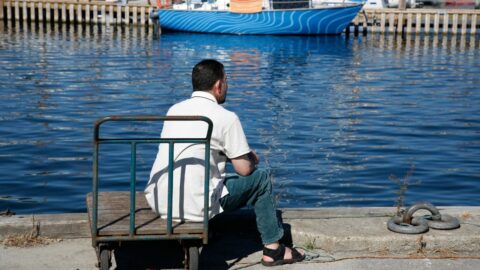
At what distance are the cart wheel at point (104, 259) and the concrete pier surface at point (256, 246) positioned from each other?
42 cm

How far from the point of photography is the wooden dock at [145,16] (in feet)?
137

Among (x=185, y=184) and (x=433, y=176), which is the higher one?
(x=185, y=184)

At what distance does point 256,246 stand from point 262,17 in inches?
1387

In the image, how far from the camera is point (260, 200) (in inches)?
269

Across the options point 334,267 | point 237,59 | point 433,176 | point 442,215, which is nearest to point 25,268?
point 334,267

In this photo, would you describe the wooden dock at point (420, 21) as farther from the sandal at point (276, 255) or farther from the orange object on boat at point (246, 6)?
the sandal at point (276, 255)

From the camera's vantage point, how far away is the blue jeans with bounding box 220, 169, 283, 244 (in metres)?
6.75

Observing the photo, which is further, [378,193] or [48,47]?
[48,47]

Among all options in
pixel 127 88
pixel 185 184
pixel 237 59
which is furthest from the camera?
pixel 237 59

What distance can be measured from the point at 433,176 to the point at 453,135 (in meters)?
3.74

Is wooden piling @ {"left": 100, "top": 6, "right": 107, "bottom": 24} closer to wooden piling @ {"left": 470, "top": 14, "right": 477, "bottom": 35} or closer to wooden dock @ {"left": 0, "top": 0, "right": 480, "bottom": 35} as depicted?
wooden dock @ {"left": 0, "top": 0, "right": 480, "bottom": 35}

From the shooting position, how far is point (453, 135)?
56.7ft

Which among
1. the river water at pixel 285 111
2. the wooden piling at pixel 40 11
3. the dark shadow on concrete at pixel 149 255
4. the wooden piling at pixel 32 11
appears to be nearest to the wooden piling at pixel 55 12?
the wooden piling at pixel 40 11

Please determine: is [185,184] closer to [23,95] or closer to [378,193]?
[378,193]
